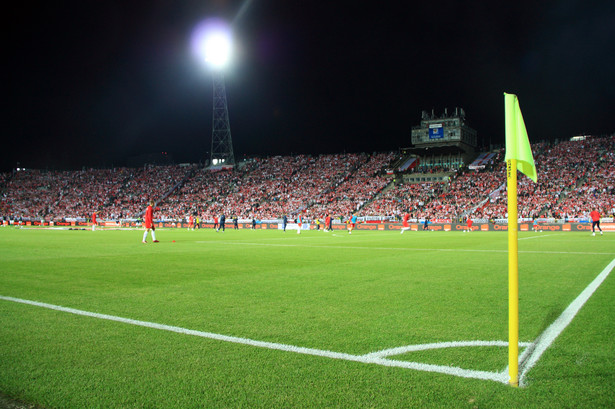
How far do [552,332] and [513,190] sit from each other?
214 cm

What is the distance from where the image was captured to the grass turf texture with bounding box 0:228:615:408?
3.09 metres

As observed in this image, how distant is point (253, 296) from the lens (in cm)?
685

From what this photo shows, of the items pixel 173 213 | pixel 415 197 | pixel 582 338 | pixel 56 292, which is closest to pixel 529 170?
pixel 582 338

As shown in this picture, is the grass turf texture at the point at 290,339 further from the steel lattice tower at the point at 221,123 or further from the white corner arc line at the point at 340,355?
the steel lattice tower at the point at 221,123

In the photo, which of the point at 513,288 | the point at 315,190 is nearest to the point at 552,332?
the point at 513,288

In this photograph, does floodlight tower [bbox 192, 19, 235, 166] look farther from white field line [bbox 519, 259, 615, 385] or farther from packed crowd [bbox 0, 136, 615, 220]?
white field line [bbox 519, 259, 615, 385]

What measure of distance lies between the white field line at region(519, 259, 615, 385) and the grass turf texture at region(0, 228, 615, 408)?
0.08 metres

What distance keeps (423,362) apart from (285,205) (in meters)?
53.8

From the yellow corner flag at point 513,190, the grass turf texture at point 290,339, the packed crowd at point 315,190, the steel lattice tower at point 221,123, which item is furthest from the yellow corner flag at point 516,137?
the steel lattice tower at point 221,123

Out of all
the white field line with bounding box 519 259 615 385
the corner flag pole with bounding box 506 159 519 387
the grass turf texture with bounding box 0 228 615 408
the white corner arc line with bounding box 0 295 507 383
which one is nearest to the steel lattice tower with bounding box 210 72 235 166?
the grass turf texture with bounding box 0 228 615 408

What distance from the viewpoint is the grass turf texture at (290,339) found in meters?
3.09

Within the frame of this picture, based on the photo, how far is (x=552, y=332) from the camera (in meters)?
4.61

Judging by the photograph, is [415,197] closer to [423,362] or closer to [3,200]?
[423,362]

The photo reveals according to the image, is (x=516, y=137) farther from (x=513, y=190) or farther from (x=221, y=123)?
(x=221, y=123)
